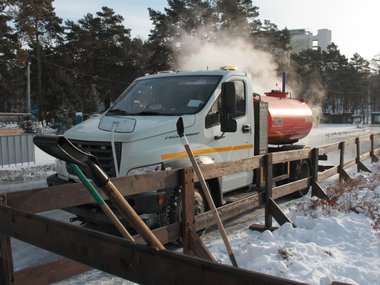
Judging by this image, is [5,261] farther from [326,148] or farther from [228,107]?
[326,148]

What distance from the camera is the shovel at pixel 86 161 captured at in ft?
7.33

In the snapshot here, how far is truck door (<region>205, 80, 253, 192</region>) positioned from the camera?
21.1 ft

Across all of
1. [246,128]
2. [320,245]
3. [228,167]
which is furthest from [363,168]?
[228,167]

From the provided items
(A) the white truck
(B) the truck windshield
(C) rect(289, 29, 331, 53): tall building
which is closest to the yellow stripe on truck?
(A) the white truck

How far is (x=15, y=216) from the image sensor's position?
2912 mm

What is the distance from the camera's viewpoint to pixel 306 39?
11050cm

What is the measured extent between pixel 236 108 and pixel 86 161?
186 inches

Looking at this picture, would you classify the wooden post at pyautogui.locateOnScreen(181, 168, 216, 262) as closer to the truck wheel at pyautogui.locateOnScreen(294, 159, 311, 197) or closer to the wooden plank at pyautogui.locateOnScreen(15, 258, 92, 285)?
the wooden plank at pyautogui.locateOnScreen(15, 258, 92, 285)

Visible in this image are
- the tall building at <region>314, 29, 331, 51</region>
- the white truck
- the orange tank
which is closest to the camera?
the white truck

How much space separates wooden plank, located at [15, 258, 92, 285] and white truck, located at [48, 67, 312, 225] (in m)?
1.54

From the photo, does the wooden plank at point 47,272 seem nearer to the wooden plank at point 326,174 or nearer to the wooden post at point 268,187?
the wooden post at point 268,187

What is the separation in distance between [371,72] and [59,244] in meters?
106

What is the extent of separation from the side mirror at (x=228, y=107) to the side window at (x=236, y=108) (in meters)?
0.10

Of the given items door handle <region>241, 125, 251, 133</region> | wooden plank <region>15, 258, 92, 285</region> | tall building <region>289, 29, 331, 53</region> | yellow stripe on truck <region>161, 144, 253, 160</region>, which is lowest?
wooden plank <region>15, 258, 92, 285</region>
